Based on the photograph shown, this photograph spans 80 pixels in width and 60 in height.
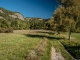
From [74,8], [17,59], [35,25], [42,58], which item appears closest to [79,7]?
[74,8]

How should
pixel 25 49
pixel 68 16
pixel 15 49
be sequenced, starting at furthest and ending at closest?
1. pixel 68 16
2. pixel 25 49
3. pixel 15 49

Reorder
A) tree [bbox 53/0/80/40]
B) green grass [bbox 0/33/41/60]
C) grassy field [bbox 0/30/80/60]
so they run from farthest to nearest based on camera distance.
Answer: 1. tree [bbox 53/0/80/40]
2. grassy field [bbox 0/30/80/60]
3. green grass [bbox 0/33/41/60]

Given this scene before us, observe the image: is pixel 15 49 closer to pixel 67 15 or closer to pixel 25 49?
pixel 25 49

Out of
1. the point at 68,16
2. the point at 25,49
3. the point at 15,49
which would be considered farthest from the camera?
the point at 68,16

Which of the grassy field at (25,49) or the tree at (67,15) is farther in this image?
the tree at (67,15)

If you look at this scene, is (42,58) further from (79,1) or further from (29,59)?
(79,1)

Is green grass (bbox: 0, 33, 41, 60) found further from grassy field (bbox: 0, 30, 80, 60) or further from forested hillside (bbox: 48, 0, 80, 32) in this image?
forested hillside (bbox: 48, 0, 80, 32)

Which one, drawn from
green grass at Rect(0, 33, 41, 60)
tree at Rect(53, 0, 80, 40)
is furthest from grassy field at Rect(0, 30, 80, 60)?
tree at Rect(53, 0, 80, 40)

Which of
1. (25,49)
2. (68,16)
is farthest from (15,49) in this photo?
(68,16)

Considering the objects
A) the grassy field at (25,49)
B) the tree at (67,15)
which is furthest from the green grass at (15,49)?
the tree at (67,15)

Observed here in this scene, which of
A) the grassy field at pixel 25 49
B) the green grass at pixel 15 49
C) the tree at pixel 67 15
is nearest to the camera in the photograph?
the green grass at pixel 15 49

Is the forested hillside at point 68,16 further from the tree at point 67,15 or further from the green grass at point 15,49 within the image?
the green grass at point 15,49

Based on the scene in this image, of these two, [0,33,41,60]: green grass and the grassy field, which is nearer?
[0,33,41,60]: green grass

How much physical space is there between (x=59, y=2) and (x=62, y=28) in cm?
904
